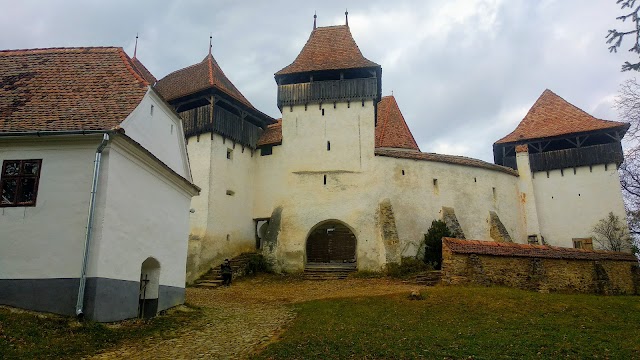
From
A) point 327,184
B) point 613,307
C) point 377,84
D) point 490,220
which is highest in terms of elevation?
point 377,84

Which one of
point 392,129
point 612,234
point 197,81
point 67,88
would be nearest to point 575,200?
point 612,234

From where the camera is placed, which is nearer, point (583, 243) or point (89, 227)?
point (89, 227)

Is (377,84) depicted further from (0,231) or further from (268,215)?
(0,231)

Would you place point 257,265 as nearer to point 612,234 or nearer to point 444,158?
point 444,158

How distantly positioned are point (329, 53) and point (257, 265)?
38.1ft

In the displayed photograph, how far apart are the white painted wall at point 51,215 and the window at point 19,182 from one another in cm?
11

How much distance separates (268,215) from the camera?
23.7 m

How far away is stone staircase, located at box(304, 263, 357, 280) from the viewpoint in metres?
20.5

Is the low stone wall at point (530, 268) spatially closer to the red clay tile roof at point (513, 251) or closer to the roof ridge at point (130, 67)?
the red clay tile roof at point (513, 251)

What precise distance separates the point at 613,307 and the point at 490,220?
11.1 m

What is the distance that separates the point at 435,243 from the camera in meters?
20.4

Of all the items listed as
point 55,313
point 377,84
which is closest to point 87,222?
point 55,313

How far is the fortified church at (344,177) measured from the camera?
22.0 m

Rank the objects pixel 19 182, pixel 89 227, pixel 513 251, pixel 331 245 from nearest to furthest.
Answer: pixel 89 227, pixel 19 182, pixel 513 251, pixel 331 245
